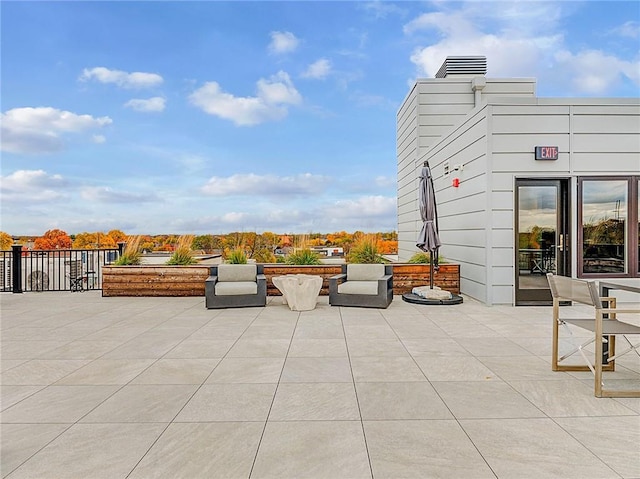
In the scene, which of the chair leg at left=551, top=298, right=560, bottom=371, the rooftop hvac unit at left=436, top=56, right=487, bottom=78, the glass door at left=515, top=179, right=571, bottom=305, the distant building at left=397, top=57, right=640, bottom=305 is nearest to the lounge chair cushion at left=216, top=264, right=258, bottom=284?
the distant building at left=397, top=57, right=640, bottom=305

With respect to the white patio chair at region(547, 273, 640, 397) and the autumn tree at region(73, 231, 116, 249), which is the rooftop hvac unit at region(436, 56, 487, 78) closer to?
the white patio chair at region(547, 273, 640, 397)

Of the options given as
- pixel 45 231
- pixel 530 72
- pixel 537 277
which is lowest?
pixel 537 277

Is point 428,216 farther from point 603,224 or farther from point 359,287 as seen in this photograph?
point 603,224

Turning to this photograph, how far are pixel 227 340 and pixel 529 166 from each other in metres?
5.37

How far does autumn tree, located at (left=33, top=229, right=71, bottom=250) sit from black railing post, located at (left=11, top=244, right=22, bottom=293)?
5.07ft

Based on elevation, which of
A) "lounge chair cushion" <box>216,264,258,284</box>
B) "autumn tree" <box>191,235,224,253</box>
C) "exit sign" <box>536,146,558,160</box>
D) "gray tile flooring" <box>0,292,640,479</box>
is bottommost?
"gray tile flooring" <box>0,292,640,479</box>

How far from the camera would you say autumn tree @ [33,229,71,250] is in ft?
34.1

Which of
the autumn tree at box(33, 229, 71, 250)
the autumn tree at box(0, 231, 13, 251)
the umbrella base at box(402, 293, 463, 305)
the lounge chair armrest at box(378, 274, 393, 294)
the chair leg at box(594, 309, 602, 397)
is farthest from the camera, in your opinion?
the autumn tree at box(33, 229, 71, 250)

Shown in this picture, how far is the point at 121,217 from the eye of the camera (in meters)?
11.8

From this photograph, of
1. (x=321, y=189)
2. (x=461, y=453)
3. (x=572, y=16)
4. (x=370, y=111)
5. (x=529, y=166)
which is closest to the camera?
(x=461, y=453)

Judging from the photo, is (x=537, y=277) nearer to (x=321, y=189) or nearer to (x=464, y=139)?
(x=464, y=139)

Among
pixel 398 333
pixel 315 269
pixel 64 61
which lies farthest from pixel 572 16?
pixel 64 61

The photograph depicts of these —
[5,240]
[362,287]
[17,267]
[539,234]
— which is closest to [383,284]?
[362,287]

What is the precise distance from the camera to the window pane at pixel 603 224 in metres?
6.51
